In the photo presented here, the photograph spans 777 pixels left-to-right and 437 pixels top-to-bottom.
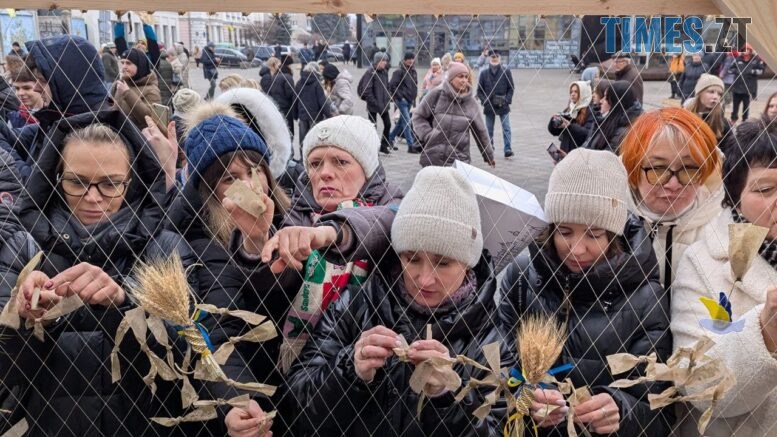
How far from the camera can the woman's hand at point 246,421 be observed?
124cm

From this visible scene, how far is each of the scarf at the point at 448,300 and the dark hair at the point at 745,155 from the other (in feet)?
1.90

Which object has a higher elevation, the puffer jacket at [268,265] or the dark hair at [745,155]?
the dark hair at [745,155]

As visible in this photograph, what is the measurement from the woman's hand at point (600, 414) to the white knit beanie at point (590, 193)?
0.34m

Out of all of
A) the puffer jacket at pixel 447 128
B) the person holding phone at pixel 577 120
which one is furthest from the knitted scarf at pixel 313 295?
the person holding phone at pixel 577 120

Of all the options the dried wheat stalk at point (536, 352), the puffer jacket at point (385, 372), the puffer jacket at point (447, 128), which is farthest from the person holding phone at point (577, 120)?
the dried wheat stalk at point (536, 352)

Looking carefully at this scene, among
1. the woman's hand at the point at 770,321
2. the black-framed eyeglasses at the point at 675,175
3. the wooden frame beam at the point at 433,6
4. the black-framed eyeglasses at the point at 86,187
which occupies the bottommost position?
the woman's hand at the point at 770,321

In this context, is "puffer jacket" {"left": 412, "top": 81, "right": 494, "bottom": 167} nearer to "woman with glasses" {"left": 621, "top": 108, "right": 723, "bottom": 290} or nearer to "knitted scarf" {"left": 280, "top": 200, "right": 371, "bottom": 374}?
"woman with glasses" {"left": 621, "top": 108, "right": 723, "bottom": 290}

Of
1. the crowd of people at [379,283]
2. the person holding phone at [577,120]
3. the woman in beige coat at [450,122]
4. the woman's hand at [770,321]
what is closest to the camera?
the woman's hand at [770,321]

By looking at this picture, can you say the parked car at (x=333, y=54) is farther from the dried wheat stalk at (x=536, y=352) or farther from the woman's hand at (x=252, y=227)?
the dried wheat stalk at (x=536, y=352)

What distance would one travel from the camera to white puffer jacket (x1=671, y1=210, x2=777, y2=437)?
116 cm

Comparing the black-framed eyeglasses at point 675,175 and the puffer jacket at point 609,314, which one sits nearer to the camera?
the puffer jacket at point 609,314

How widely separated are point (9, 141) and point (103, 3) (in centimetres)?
172

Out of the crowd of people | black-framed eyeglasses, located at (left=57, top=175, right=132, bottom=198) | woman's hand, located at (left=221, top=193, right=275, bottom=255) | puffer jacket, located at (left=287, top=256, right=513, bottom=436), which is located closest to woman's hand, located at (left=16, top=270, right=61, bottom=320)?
the crowd of people

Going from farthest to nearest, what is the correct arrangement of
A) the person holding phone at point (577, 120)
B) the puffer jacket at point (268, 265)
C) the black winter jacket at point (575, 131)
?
1. the black winter jacket at point (575, 131)
2. the person holding phone at point (577, 120)
3. the puffer jacket at point (268, 265)
